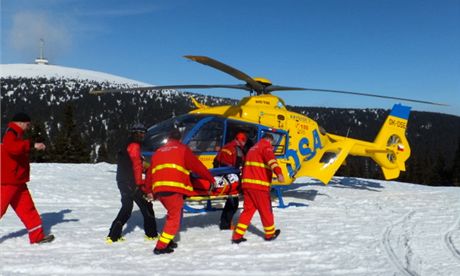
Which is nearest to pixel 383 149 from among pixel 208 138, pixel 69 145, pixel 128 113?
pixel 208 138

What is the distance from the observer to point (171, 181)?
18.3 feet

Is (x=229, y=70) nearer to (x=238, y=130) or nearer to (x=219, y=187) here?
(x=238, y=130)

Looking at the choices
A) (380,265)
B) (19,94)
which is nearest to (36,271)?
(380,265)

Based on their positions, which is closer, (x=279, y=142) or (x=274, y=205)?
(x=274, y=205)

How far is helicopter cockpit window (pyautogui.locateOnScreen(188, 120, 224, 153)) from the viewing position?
8.99 m

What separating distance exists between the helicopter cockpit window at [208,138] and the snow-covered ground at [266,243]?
61.0 inches

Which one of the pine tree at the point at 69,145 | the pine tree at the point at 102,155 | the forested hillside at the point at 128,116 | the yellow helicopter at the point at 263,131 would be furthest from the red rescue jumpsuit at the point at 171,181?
the forested hillside at the point at 128,116

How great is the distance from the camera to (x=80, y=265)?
4.93 meters

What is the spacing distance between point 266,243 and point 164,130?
385 cm

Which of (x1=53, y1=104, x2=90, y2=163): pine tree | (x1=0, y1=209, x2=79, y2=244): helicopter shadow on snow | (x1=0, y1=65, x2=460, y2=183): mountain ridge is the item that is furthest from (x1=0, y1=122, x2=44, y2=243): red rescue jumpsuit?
(x1=0, y1=65, x2=460, y2=183): mountain ridge

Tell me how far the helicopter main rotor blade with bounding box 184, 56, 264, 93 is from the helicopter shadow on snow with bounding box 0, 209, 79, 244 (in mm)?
3770

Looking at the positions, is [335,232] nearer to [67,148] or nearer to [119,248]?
[119,248]

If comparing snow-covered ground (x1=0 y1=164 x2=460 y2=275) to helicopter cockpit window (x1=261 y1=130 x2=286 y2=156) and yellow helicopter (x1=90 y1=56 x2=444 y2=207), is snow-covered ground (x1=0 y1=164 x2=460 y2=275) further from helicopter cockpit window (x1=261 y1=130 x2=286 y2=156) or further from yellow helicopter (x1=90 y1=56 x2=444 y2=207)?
helicopter cockpit window (x1=261 y1=130 x2=286 y2=156)

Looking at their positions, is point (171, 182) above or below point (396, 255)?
above
